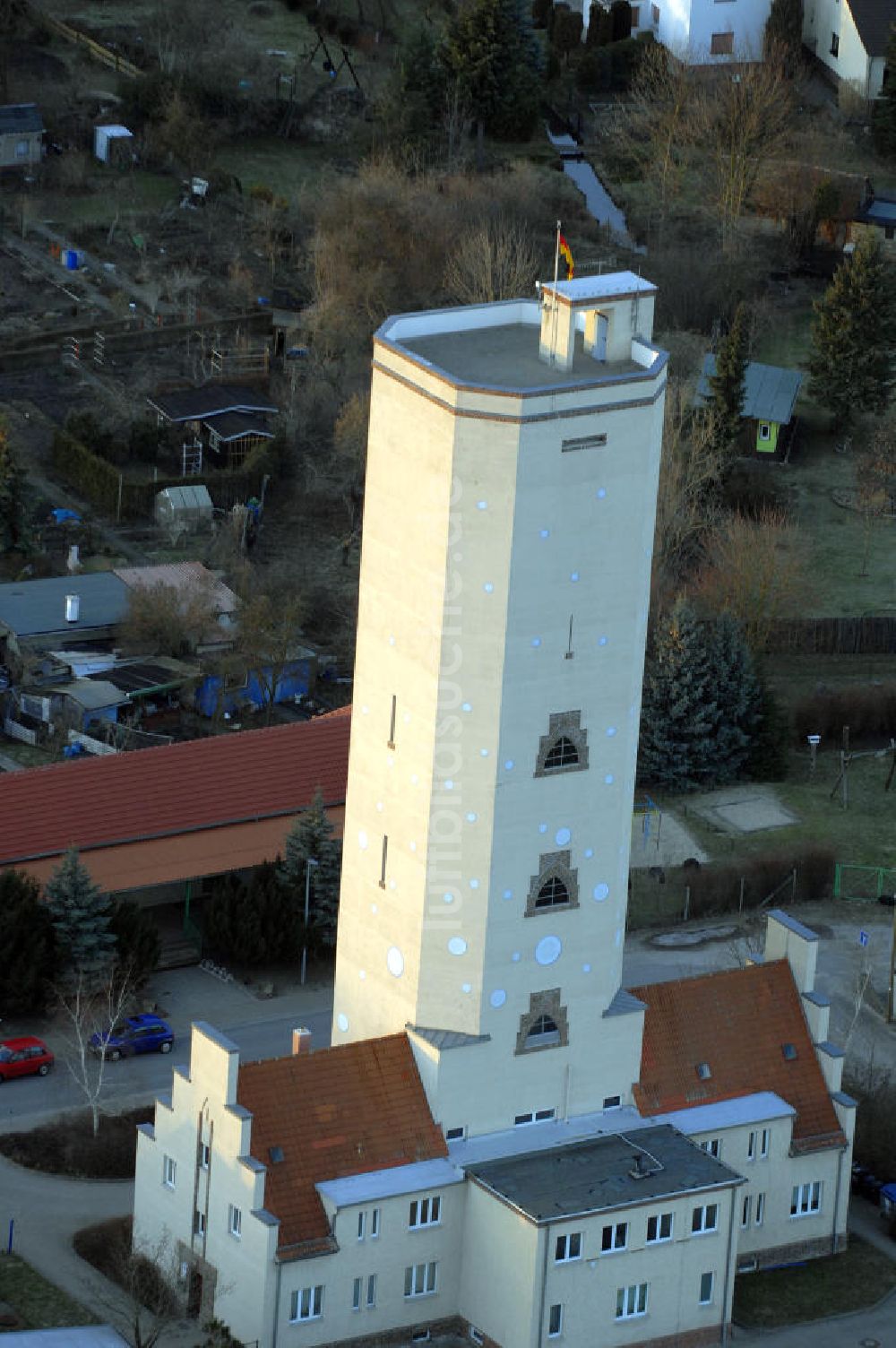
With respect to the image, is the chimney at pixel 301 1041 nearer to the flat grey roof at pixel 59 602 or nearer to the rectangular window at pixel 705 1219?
the rectangular window at pixel 705 1219

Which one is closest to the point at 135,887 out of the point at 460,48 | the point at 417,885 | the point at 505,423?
the point at 417,885

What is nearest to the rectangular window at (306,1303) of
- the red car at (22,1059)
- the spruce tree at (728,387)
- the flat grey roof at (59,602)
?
the red car at (22,1059)

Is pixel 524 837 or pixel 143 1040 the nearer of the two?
pixel 524 837

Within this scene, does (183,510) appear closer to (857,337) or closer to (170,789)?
(170,789)

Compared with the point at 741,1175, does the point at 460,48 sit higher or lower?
higher

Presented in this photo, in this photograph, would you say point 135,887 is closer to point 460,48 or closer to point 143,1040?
point 143,1040
